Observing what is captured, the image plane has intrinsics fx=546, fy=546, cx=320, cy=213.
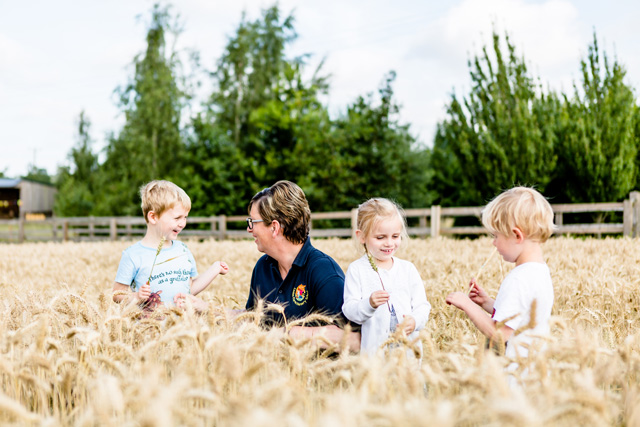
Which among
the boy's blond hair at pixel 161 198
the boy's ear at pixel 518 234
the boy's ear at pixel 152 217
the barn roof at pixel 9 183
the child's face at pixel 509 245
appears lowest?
the child's face at pixel 509 245

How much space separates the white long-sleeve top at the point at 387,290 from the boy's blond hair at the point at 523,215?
0.58 meters

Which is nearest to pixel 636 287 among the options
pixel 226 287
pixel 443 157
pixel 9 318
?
pixel 226 287

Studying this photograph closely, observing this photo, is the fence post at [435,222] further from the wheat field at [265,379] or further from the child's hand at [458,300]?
the child's hand at [458,300]

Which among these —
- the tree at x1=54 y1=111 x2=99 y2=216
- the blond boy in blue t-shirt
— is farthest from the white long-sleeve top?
the tree at x1=54 y1=111 x2=99 y2=216

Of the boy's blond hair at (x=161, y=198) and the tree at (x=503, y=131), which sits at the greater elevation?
the tree at (x=503, y=131)

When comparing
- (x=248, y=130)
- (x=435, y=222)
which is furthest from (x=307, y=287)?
(x=248, y=130)

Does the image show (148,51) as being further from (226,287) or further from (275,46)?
(226,287)

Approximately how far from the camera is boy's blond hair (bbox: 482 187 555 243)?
8.66 ft

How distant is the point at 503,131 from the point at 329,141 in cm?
905

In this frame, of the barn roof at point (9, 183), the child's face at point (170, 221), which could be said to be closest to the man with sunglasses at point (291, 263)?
the child's face at point (170, 221)

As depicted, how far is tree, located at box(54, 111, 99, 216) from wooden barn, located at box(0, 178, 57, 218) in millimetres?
2390

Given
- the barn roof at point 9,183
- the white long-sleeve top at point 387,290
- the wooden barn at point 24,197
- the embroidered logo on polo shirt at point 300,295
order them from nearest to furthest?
the white long-sleeve top at point 387,290 → the embroidered logo on polo shirt at point 300,295 → the barn roof at point 9,183 → the wooden barn at point 24,197

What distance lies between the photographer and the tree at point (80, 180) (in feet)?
112

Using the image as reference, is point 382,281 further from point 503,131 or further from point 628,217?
point 503,131
